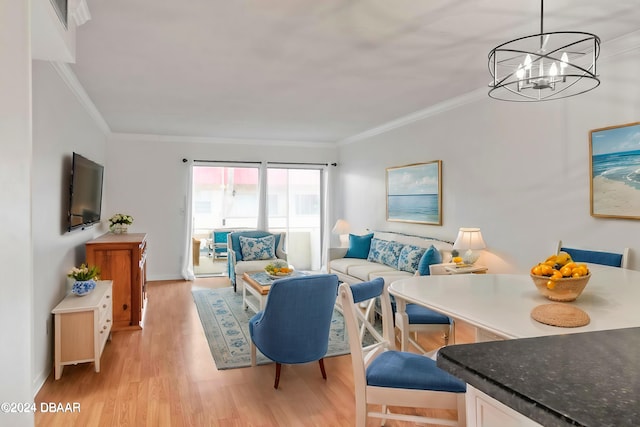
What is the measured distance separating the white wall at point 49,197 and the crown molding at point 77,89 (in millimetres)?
Result: 43

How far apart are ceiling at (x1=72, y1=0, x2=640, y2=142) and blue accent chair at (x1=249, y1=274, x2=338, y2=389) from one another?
1.76 m

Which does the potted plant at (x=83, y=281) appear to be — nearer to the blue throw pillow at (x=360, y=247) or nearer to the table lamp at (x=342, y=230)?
the blue throw pillow at (x=360, y=247)

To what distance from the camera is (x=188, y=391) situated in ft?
9.62

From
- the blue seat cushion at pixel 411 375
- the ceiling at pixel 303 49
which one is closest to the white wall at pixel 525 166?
the ceiling at pixel 303 49

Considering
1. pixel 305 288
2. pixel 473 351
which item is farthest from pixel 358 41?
pixel 473 351

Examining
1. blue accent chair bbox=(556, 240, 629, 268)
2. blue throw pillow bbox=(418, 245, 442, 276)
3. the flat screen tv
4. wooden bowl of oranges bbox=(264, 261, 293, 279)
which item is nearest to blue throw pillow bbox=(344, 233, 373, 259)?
wooden bowl of oranges bbox=(264, 261, 293, 279)

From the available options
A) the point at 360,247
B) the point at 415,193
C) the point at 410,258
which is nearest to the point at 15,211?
the point at 410,258

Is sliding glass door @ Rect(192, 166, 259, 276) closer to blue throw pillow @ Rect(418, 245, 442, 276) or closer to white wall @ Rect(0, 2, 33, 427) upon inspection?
blue throw pillow @ Rect(418, 245, 442, 276)

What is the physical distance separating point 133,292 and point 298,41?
10.3ft

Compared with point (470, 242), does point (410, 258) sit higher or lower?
lower

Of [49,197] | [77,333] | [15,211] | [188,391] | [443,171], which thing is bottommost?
[188,391]

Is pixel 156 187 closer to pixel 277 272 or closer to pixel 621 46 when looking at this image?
pixel 277 272

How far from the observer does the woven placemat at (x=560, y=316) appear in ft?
4.41

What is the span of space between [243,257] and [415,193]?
2.80 meters
